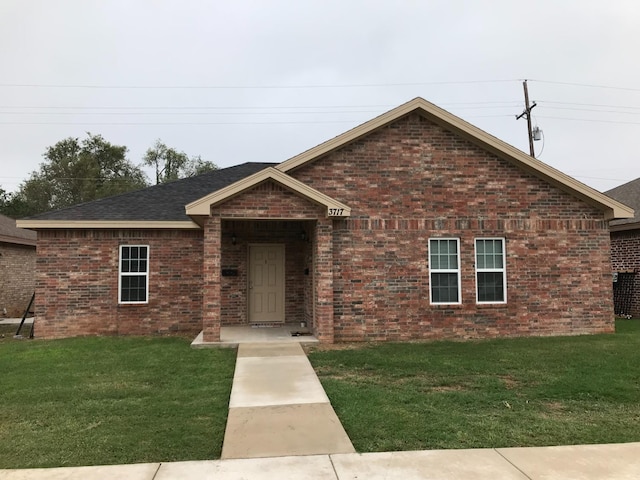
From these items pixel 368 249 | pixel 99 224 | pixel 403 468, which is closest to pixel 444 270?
pixel 368 249

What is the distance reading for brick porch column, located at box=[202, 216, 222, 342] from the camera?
983cm

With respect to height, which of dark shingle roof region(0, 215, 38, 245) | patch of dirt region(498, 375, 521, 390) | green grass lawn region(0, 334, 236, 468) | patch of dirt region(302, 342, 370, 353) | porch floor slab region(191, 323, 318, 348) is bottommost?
patch of dirt region(498, 375, 521, 390)

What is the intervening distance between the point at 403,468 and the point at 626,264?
1498cm

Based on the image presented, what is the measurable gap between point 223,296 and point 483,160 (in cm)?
746

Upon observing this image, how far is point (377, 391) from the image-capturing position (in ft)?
20.8

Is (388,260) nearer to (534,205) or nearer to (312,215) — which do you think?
(312,215)

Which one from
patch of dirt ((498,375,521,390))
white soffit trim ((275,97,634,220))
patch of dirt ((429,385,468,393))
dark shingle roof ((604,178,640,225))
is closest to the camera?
patch of dirt ((429,385,468,393))

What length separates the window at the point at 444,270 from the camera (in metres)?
11.0

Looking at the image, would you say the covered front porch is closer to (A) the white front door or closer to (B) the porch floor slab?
(A) the white front door

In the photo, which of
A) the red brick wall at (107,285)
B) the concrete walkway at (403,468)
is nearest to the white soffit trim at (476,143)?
the red brick wall at (107,285)

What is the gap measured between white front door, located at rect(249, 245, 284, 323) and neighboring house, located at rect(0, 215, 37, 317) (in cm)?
1107

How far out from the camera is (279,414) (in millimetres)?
5480

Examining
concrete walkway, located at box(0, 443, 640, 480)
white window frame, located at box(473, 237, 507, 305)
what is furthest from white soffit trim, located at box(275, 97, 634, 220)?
concrete walkway, located at box(0, 443, 640, 480)

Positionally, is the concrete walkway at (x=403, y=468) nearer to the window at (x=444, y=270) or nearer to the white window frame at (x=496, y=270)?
the window at (x=444, y=270)
